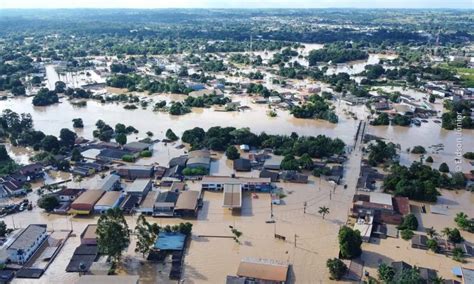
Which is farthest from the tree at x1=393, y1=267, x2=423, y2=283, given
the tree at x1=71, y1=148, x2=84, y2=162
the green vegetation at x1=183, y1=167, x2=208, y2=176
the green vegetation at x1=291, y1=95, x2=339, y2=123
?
the green vegetation at x1=291, y1=95, x2=339, y2=123

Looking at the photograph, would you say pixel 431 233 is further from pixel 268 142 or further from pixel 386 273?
pixel 268 142

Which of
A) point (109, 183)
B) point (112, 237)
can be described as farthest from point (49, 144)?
point (112, 237)

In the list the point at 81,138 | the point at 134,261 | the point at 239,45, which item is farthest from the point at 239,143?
the point at 239,45

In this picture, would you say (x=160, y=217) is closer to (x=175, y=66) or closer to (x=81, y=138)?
(x=81, y=138)

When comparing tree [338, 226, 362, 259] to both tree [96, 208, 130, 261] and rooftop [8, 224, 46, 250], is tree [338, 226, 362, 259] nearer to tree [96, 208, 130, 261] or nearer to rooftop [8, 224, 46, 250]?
tree [96, 208, 130, 261]

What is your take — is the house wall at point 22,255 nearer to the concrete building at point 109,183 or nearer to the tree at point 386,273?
the concrete building at point 109,183

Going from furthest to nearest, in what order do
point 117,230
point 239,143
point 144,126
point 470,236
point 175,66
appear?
point 175,66 < point 144,126 < point 239,143 < point 470,236 < point 117,230

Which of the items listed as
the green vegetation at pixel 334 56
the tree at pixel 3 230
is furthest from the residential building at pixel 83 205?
the green vegetation at pixel 334 56
